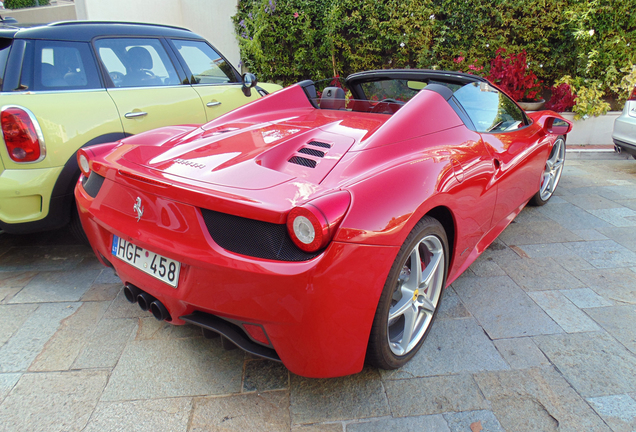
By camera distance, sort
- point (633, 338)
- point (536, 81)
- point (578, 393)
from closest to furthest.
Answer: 1. point (578, 393)
2. point (633, 338)
3. point (536, 81)

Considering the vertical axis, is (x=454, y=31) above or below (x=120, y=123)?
above

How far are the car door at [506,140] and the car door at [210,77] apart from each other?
2518 millimetres

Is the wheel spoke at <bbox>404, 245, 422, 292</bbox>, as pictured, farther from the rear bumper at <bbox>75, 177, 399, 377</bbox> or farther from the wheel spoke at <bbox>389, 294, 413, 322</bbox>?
the rear bumper at <bbox>75, 177, 399, 377</bbox>

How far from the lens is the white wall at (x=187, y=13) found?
354 inches

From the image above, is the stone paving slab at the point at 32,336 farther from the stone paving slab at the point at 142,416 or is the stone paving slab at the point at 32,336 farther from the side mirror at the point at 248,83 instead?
the side mirror at the point at 248,83

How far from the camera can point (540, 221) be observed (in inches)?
160

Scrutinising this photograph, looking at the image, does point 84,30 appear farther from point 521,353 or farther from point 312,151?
point 521,353

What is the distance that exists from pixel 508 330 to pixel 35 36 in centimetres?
378

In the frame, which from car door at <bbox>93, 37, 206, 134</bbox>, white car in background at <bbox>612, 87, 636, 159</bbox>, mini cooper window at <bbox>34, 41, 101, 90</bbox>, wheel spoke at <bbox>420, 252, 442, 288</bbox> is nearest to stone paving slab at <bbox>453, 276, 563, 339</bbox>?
wheel spoke at <bbox>420, 252, 442, 288</bbox>

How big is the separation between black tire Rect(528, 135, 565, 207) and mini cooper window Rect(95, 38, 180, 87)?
3782mm

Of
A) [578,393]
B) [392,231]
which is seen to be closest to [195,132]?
[392,231]

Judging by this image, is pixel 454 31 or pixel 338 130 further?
pixel 454 31

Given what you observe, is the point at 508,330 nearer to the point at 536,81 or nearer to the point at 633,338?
the point at 633,338

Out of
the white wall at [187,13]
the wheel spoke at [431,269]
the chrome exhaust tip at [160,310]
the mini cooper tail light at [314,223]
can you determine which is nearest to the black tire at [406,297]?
the wheel spoke at [431,269]
